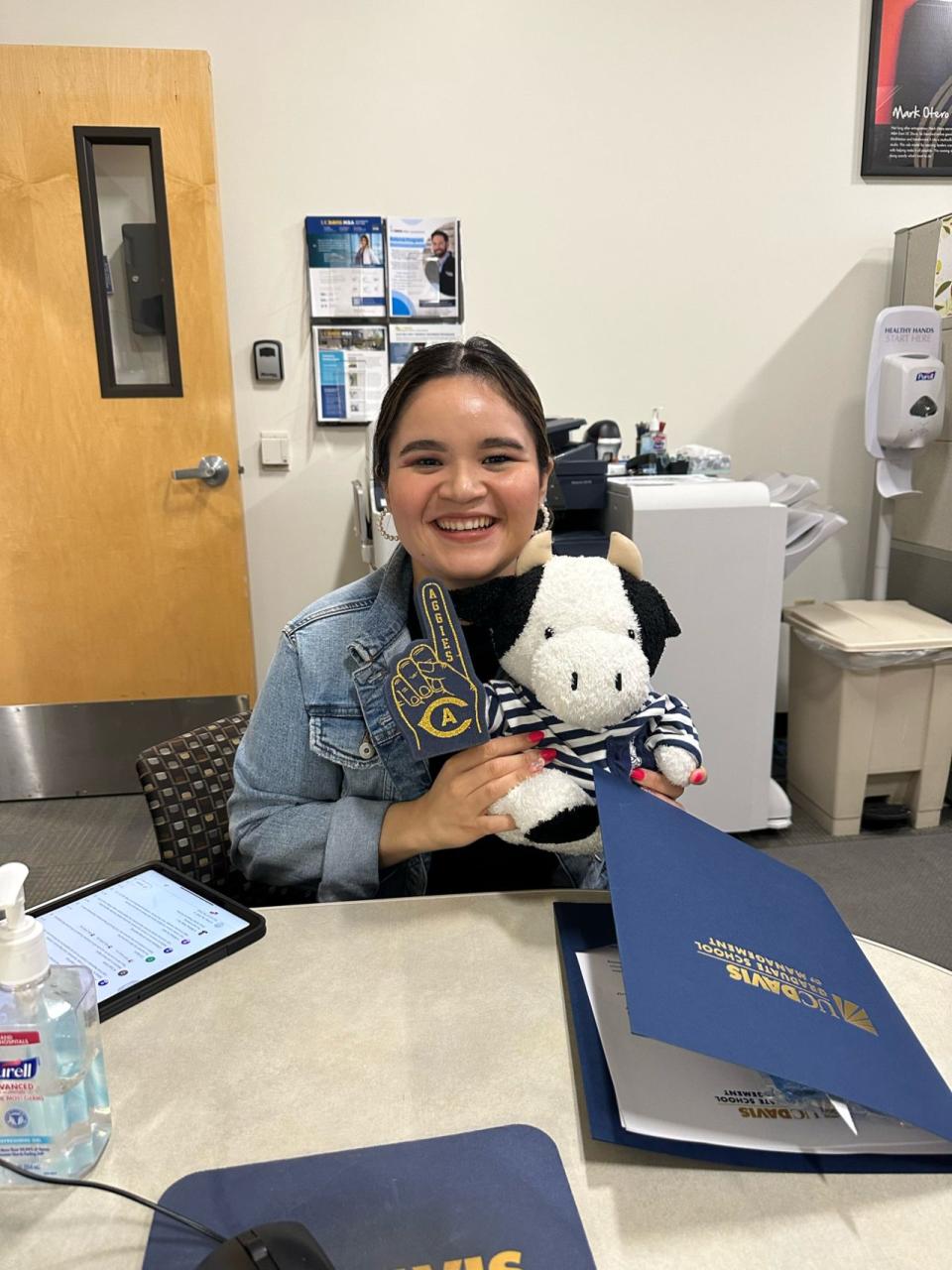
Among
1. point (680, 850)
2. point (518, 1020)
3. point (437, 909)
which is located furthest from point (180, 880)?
point (680, 850)

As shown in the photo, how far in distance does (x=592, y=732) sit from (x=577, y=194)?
2359 mm

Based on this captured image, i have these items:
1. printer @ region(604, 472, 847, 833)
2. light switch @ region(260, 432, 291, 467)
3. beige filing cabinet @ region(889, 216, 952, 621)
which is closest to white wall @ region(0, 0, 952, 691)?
light switch @ region(260, 432, 291, 467)

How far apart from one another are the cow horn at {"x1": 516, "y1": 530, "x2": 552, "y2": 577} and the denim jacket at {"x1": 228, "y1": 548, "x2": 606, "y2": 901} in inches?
7.6

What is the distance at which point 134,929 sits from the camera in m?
0.82

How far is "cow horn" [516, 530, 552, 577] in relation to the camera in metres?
0.88

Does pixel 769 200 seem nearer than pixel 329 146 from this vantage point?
No

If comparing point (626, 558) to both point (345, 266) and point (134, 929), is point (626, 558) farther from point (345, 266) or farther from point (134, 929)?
point (345, 266)

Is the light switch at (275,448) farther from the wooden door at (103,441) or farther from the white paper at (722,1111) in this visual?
the white paper at (722,1111)

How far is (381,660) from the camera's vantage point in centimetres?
100

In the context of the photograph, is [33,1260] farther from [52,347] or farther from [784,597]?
[784,597]

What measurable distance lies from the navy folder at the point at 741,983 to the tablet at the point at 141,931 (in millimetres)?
336

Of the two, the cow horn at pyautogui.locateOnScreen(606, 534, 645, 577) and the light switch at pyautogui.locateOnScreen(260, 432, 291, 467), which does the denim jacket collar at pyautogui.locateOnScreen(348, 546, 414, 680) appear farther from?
the light switch at pyautogui.locateOnScreen(260, 432, 291, 467)

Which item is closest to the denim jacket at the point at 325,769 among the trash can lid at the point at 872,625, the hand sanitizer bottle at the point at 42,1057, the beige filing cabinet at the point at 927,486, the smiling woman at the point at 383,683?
the smiling woman at the point at 383,683

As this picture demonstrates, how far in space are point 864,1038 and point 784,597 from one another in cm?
264
